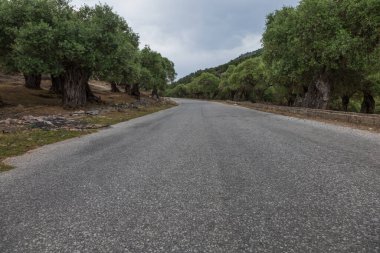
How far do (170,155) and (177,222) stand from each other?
510 cm

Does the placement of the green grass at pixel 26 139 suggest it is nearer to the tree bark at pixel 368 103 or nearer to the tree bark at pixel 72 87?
the tree bark at pixel 72 87

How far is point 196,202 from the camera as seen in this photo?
17.7 feet

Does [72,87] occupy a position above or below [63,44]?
below

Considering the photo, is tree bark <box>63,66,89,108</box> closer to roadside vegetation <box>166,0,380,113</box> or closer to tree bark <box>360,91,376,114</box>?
roadside vegetation <box>166,0,380,113</box>

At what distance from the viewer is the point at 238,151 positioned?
992cm

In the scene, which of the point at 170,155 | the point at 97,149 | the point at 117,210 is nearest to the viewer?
the point at 117,210

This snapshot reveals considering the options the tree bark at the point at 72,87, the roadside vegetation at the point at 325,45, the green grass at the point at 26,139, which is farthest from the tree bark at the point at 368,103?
the green grass at the point at 26,139

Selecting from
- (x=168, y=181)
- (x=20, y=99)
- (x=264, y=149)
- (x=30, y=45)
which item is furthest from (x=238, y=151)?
(x=20, y=99)

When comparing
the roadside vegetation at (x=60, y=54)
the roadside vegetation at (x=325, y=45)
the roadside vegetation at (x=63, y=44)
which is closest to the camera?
the roadside vegetation at (x=325, y=45)

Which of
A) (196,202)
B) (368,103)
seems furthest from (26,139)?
(368,103)

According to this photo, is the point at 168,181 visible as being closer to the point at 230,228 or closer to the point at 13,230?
the point at 230,228

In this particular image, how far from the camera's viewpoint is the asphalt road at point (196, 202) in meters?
4.02

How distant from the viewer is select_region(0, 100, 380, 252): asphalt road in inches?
158

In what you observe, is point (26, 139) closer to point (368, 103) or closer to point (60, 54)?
point (60, 54)
